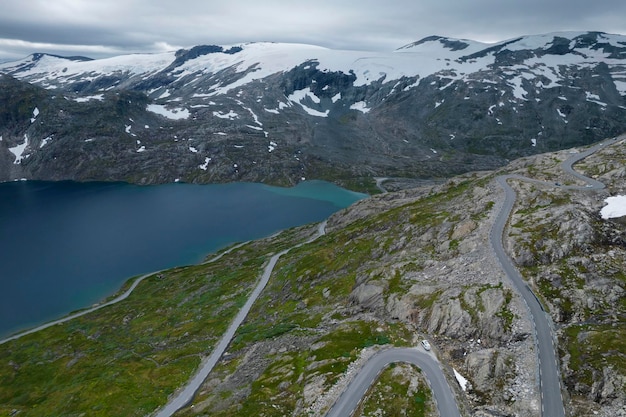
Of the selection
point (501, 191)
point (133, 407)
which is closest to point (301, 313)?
point (133, 407)

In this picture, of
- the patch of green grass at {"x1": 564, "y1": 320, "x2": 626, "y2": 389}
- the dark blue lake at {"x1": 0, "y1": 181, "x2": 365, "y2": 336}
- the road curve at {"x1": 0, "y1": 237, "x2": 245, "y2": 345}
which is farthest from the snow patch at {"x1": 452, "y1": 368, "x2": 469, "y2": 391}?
the dark blue lake at {"x1": 0, "y1": 181, "x2": 365, "y2": 336}

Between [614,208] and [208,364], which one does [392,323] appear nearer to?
[208,364]

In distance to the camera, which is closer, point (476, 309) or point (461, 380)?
point (461, 380)

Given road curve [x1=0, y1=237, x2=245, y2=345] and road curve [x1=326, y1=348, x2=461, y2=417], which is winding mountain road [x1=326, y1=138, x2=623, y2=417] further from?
road curve [x1=0, y1=237, x2=245, y2=345]

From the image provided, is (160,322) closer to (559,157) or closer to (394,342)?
(394,342)

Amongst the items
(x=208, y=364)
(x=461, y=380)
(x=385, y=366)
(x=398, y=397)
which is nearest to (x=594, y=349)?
(x=461, y=380)
